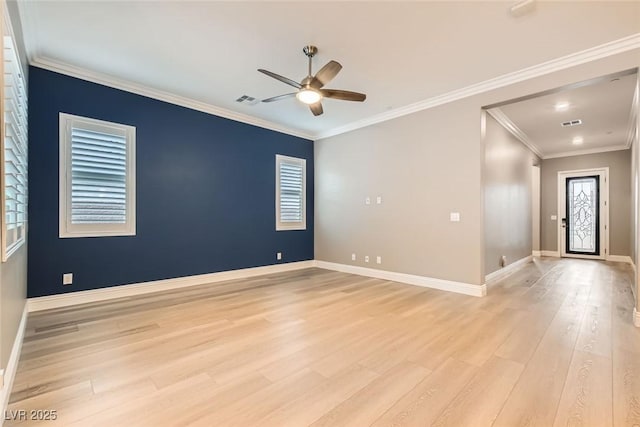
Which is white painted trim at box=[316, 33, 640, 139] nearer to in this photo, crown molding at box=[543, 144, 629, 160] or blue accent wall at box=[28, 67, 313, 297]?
blue accent wall at box=[28, 67, 313, 297]

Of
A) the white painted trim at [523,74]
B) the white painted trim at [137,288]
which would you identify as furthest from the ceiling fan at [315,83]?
the white painted trim at [137,288]

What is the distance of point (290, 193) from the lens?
629cm

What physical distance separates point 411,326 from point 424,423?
4.88ft

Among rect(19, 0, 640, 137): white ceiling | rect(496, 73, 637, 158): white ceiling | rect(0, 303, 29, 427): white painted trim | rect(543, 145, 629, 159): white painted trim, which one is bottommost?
rect(0, 303, 29, 427): white painted trim

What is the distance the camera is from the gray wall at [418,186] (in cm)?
423

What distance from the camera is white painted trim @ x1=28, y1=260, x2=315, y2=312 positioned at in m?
3.58

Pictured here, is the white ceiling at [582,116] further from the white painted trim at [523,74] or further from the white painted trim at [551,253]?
the white painted trim at [551,253]

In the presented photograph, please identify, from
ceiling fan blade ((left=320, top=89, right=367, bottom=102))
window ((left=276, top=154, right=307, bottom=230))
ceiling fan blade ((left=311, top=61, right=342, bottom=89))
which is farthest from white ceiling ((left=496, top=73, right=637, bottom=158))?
window ((left=276, top=154, right=307, bottom=230))

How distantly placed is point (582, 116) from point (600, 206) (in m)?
3.79

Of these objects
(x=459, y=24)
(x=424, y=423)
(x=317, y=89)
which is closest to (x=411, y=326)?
(x=424, y=423)

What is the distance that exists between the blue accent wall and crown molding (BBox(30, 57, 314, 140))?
0.23 ft

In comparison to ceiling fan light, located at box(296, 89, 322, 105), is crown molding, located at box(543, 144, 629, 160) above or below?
above

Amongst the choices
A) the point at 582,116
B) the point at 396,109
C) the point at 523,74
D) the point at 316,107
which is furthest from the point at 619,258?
the point at 316,107

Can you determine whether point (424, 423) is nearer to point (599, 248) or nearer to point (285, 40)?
point (285, 40)
